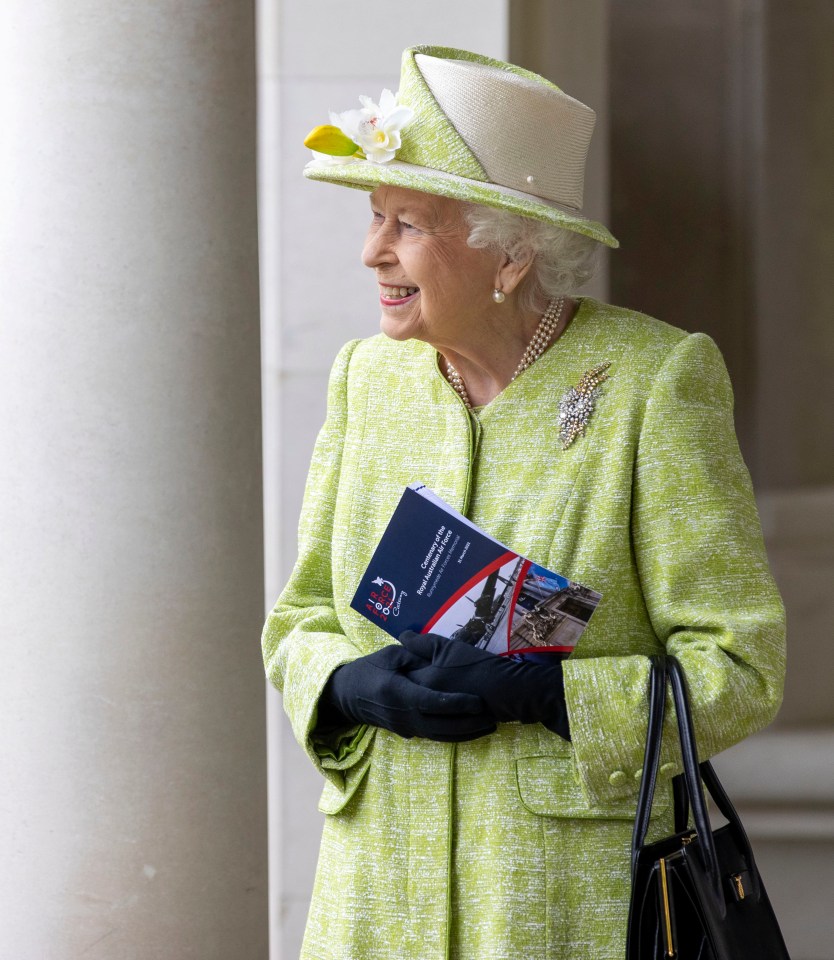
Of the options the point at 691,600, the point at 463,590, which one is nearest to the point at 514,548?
the point at 463,590

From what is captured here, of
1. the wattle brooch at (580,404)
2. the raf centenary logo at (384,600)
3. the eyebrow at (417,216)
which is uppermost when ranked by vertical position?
the eyebrow at (417,216)

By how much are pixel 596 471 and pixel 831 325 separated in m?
1.77

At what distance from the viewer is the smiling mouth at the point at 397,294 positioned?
1976 millimetres

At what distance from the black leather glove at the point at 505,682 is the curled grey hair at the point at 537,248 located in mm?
575

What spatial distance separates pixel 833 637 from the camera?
3.41m

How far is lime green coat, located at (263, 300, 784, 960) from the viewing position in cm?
180

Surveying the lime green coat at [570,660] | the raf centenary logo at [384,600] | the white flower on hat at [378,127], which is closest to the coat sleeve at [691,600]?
the lime green coat at [570,660]

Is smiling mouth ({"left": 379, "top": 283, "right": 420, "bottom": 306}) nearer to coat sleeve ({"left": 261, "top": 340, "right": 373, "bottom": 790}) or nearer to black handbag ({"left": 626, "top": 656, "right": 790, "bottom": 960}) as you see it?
coat sleeve ({"left": 261, "top": 340, "right": 373, "bottom": 790})

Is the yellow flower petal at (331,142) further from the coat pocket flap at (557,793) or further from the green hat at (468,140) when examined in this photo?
the coat pocket flap at (557,793)

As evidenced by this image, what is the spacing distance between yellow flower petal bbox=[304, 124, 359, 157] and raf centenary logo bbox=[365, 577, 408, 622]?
66 cm

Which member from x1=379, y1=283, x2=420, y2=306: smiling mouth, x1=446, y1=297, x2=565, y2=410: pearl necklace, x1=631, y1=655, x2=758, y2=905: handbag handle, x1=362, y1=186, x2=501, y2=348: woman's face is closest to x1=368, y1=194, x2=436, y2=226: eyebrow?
x1=362, y1=186, x2=501, y2=348: woman's face

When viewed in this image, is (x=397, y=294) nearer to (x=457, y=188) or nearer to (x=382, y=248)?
(x=382, y=248)

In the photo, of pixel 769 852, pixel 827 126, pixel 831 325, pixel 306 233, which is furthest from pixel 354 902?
pixel 827 126

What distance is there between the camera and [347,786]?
2021 millimetres
